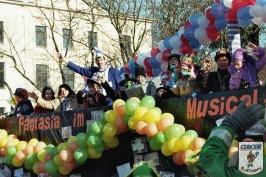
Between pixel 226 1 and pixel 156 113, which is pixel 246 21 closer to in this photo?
pixel 226 1

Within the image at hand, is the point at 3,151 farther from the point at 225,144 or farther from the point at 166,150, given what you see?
the point at 225,144

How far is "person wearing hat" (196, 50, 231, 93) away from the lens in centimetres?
598

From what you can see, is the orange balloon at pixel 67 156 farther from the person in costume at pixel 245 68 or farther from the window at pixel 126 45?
the window at pixel 126 45

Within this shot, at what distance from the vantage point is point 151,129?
5480mm

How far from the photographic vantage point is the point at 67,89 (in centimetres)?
848

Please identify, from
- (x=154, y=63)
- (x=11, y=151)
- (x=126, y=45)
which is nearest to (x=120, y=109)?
(x=11, y=151)

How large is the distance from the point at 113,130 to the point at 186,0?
34.3 ft

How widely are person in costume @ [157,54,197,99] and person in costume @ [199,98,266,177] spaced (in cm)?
352

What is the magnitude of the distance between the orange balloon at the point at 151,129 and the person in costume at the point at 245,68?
1007mm

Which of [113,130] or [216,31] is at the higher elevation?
[216,31]

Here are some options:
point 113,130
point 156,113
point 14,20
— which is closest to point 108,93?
point 113,130

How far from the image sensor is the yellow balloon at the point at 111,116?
19.9 feet

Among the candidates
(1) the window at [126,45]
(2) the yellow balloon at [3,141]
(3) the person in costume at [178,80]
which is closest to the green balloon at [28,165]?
(2) the yellow balloon at [3,141]

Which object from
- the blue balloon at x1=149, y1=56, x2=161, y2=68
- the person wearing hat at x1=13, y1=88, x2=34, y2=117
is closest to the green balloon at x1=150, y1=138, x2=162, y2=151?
the blue balloon at x1=149, y1=56, x2=161, y2=68
